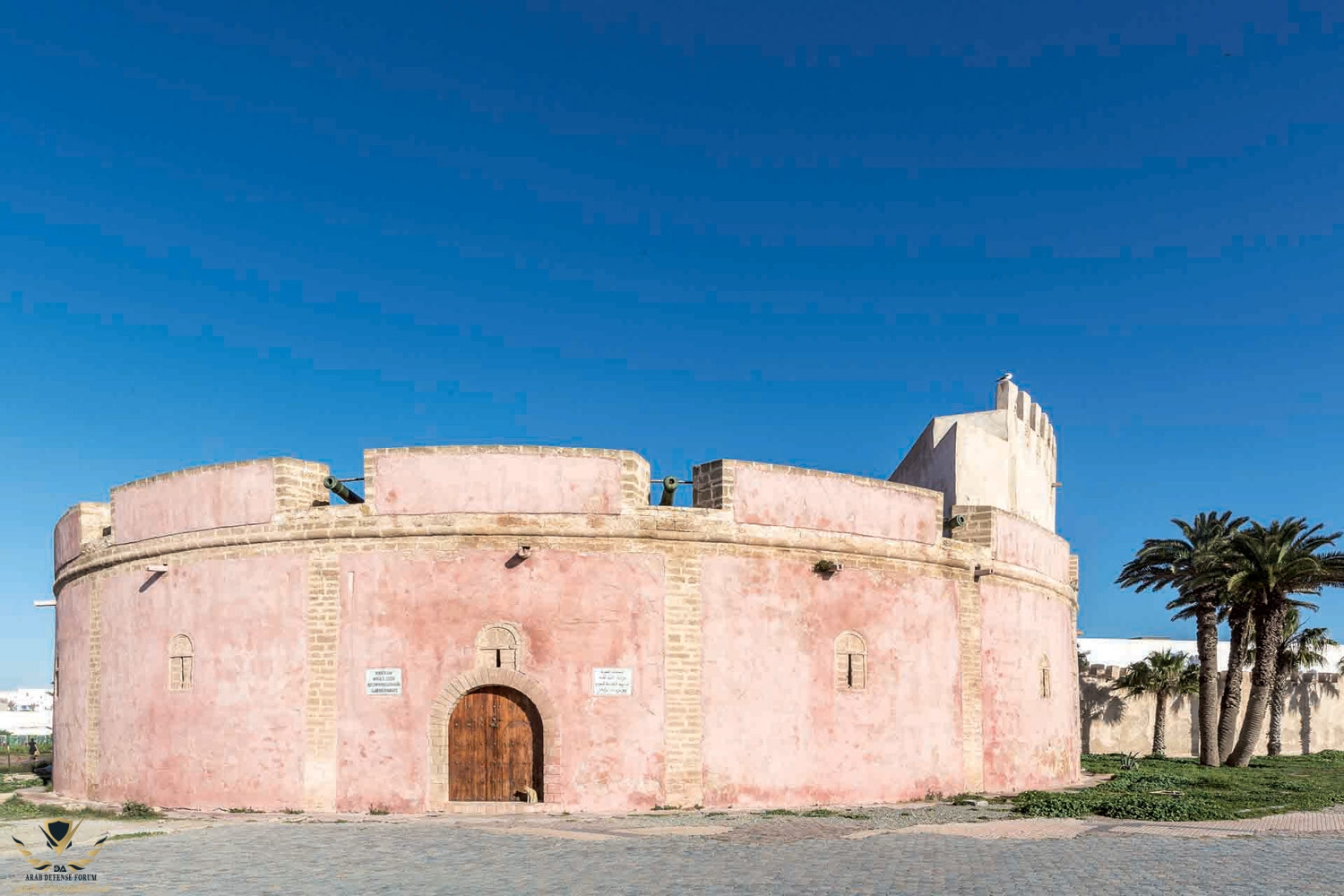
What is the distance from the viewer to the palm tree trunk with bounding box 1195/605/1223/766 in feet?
115

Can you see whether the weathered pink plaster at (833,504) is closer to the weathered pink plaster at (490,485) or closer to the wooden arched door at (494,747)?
the weathered pink plaster at (490,485)

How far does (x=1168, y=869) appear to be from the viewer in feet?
37.8

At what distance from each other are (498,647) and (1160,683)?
32871 mm

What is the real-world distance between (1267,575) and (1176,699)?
1175 cm

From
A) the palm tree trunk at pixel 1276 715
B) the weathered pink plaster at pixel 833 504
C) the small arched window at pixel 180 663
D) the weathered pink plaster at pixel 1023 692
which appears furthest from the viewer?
the palm tree trunk at pixel 1276 715

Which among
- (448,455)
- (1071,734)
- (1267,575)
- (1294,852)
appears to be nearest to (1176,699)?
(1267,575)

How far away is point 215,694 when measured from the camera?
57.2 ft

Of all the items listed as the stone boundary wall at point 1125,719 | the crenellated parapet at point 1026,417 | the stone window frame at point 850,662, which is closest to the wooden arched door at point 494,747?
the stone window frame at point 850,662

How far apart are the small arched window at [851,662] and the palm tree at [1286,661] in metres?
27.3

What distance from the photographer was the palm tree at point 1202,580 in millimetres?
34875

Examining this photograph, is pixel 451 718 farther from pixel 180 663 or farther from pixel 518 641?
pixel 180 663

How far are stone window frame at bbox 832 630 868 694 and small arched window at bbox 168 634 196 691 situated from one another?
10213mm

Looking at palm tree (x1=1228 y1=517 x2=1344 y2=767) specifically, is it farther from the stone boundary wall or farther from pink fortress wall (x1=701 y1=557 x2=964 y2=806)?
pink fortress wall (x1=701 y1=557 x2=964 y2=806)

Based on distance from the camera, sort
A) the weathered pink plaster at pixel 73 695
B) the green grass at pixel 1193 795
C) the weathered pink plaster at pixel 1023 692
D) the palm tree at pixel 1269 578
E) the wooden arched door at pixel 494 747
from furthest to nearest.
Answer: the palm tree at pixel 1269 578 → the weathered pink plaster at pixel 1023 692 → the weathered pink plaster at pixel 73 695 → the green grass at pixel 1193 795 → the wooden arched door at pixel 494 747
